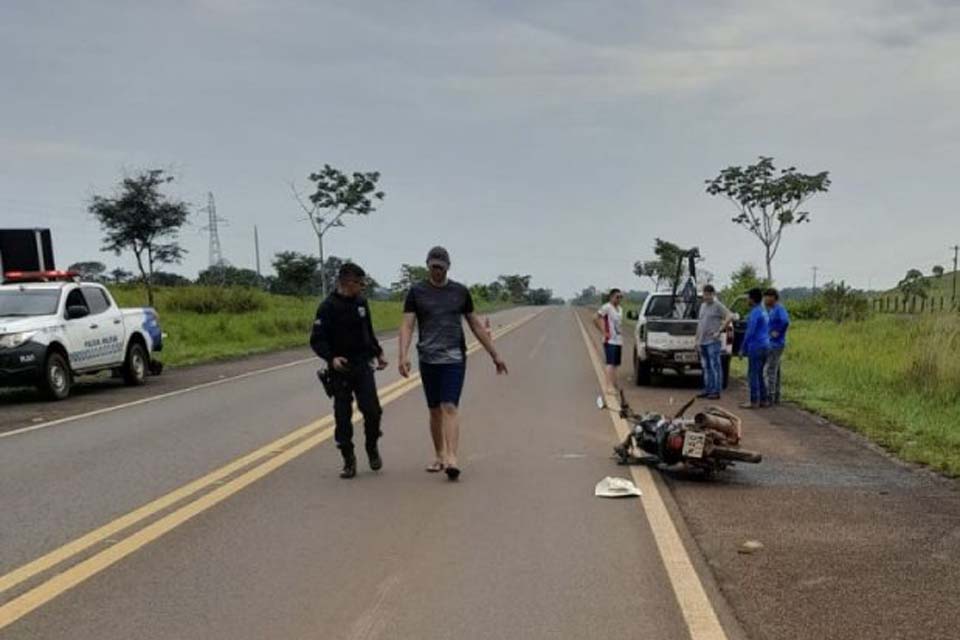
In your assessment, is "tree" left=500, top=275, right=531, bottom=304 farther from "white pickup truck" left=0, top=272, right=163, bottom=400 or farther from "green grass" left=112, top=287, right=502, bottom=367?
"white pickup truck" left=0, top=272, right=163, bottom=400

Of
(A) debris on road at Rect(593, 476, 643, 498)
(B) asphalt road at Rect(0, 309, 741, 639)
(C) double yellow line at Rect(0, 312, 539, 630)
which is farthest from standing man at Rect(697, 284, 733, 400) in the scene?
(A) debris on road at Rect(593, 476, 643, 498)

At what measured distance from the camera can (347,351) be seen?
7.98m

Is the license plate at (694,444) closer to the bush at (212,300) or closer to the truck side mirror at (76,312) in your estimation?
the truck side mirror at (76,312)

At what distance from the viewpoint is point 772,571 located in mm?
5102

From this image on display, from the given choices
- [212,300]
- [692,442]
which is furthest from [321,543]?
[212,300]

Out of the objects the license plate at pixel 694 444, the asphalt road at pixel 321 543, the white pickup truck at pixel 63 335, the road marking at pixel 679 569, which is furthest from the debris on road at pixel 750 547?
the white pickup truck at pixel 63 335

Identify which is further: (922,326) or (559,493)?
(922,326)

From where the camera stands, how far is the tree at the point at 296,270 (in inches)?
2127

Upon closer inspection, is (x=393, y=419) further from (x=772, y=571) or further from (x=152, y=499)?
(x=772, y=571)

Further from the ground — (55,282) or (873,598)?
(55,282)

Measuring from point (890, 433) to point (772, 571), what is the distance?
5.83 m

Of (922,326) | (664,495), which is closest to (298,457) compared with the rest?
(664,495)

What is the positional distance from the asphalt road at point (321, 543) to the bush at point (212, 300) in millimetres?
29205

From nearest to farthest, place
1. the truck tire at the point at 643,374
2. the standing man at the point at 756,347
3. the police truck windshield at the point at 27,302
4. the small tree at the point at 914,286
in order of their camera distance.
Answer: the standing man at the point at 756,347 < the police truck windshield at the point at 27,302 < the truck tire at the point at 643,374 < the small tree at the point at 914,286
